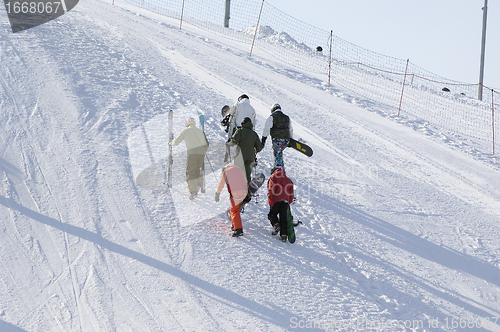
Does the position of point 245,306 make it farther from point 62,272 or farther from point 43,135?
point 43,135

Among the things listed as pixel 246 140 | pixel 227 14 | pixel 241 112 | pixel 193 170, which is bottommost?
pixel 193 170

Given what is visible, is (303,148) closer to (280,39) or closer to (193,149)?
(193,149)

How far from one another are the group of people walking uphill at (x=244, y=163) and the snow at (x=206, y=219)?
0.38m

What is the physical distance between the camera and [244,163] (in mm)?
7230

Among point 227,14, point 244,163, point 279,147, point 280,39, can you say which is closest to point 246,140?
point 244,163

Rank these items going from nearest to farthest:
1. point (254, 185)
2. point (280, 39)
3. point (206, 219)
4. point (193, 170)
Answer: point (254, 185) < point (206, 219) < point (193, 170) < point (280, 39)

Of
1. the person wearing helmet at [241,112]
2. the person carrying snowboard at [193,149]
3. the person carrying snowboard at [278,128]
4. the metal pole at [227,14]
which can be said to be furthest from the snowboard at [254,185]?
the metal pole at [227,14]

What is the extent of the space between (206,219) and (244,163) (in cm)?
115

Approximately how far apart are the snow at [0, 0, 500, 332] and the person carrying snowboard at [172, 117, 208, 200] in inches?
11.4

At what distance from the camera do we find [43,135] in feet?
27.6

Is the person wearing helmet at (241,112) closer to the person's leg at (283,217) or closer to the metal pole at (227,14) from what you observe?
the person's leg at (283,217)

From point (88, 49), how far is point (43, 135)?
5.67 m

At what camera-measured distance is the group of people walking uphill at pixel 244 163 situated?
649cm

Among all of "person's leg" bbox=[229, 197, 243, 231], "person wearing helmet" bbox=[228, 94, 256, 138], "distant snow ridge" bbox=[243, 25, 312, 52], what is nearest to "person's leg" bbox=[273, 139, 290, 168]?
"person wearing helmet" bbox=[228, 94, 256, 138]
